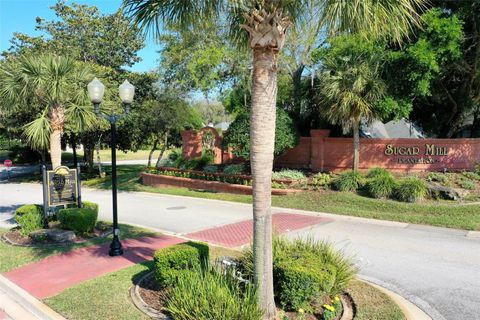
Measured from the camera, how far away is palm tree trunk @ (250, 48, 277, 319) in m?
5.09

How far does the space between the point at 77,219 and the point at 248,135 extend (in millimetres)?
9036

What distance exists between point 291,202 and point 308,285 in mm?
9906

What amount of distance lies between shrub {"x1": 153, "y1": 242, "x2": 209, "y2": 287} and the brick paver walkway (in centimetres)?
202

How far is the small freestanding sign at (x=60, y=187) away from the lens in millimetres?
11008

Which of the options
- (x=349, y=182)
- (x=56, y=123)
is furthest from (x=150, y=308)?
(x=349, y=182)

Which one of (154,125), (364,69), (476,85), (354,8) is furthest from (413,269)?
(154,125)

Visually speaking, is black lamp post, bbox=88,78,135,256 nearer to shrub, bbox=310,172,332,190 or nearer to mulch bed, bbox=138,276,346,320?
mulch bed, bbox=138,276,346,320

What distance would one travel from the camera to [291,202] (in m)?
15.3

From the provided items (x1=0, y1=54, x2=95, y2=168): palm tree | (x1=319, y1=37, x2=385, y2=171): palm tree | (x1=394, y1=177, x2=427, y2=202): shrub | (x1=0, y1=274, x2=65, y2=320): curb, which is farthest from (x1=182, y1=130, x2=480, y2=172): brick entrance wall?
(x1=0, y1=274, x2=65, y2=320): curb

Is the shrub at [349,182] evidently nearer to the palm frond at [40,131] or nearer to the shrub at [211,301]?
the palm frond at [40,131]

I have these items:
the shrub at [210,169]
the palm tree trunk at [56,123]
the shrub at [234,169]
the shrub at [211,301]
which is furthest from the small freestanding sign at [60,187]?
the shrub at [210,169]

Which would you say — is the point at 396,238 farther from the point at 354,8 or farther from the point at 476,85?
the point at 476,85

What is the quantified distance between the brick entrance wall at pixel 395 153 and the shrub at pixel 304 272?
11.9 m

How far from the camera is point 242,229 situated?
11.7 metres
